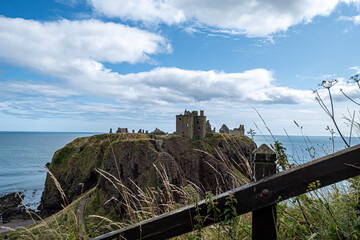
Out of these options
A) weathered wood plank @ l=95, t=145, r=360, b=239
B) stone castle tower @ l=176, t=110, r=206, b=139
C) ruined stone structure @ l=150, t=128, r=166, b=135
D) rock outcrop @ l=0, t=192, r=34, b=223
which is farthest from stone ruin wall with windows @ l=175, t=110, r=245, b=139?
weathered wood plank @ l=95, t=145, r=360, b=239

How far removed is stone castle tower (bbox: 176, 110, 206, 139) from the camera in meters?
63.9

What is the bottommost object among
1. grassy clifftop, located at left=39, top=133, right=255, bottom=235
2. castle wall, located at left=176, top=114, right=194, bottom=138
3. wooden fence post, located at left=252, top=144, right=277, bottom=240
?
grassy clifftop, located at left=39, top=133, right=255, bottom=235

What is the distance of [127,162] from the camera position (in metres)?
47.2

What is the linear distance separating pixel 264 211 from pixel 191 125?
61634mm

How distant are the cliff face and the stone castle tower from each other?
244 centimetres

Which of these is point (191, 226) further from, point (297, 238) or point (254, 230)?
point (297, 238)

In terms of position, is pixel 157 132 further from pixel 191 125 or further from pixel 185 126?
pixel 191 125

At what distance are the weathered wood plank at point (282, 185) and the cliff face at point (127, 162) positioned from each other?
39995 millimetres

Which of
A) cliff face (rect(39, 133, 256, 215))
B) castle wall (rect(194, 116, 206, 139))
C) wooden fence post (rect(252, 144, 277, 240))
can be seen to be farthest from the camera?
castle wall (rect(194, 116, 206, 139))

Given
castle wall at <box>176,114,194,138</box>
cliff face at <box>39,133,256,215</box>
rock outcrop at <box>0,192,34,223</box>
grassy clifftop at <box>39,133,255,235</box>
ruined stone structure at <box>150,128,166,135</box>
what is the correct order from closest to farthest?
grassy clifftop at <box>39,133,255,235</box> < cliff face at <box>39,133,256,215</box> < rock outcrop at <box>0,192,34,223</box> < castle wall at <box>176,114,194,138</box> < ruined stone structure at <box>150,128,166,135</box>

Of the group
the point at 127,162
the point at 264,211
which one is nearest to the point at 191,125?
the point at 127,162

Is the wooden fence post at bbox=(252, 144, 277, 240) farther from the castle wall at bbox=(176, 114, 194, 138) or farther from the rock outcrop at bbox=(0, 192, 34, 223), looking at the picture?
the rock outcrop at bbox=(0, 192, 34, 223)

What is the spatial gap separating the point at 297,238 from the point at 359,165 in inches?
52.8

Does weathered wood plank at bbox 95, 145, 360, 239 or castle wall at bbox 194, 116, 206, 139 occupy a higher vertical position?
castle wall at bbox 194, 116, 206, 139
